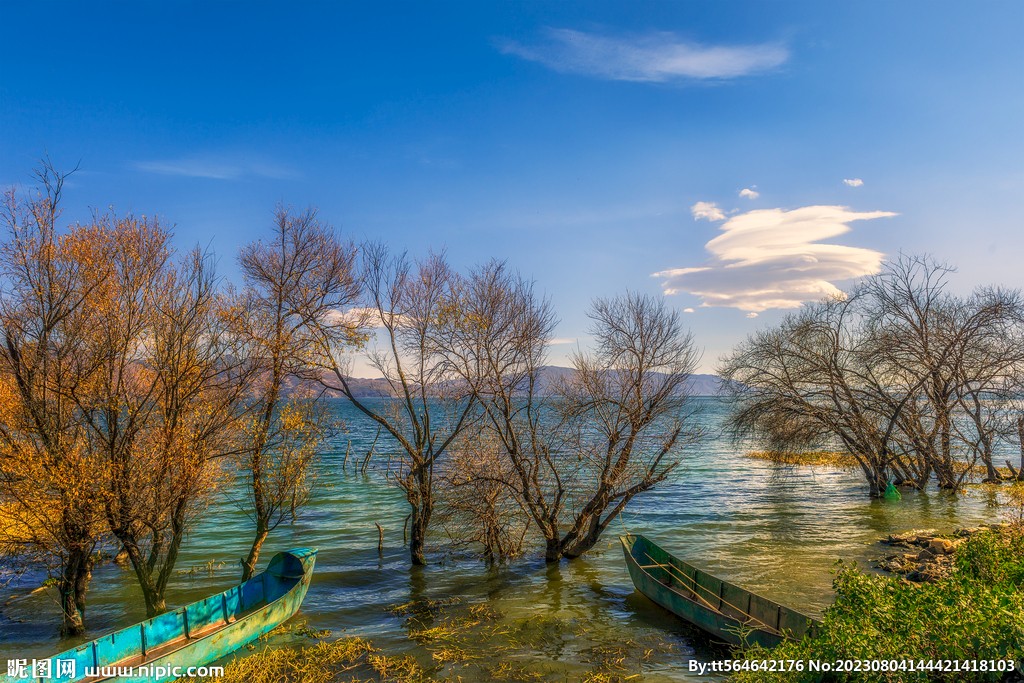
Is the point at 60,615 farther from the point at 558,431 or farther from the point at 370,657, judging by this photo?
the point at 558,431

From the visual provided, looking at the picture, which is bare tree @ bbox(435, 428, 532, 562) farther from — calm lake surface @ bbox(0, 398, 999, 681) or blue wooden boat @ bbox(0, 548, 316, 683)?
blue wooden boat @ bbox(0, 548, 316, 683)

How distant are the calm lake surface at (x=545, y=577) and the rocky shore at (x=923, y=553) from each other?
87 cm

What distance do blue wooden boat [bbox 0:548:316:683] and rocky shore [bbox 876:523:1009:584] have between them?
16882mm

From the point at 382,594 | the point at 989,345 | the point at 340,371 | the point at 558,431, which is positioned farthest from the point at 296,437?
the point at 989,345

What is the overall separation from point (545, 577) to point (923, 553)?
1259 cm

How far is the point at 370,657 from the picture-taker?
1259 centimetres

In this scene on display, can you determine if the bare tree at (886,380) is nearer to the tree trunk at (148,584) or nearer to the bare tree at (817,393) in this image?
the bare tree at (817,393)

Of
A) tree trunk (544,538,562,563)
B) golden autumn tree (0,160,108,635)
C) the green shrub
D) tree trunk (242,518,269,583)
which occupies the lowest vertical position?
tree trunk (544,538,562,563)

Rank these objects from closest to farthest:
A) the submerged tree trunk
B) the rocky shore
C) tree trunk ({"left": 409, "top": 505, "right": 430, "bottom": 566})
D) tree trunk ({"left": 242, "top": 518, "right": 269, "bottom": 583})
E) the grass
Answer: the grass, the rocky shore, tree trunk ({"left": 242, "top": 518, "right": 269, "bottom": 583}), the submerged tree trunk, tree trunk ({"left": 409, "top": 505, "right": 430, "bottom": 566})

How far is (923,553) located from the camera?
1838cm

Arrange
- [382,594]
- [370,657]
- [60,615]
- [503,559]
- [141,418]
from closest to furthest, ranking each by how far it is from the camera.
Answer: [370,657], [141,418], [60,615], [382,594], [503,559]

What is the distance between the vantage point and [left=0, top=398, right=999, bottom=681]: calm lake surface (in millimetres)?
13172

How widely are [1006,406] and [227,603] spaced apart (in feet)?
112

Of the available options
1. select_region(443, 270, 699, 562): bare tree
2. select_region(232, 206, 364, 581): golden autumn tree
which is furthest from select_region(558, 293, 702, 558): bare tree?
select_region(232, 206, 364, 581): golden autumn tree
